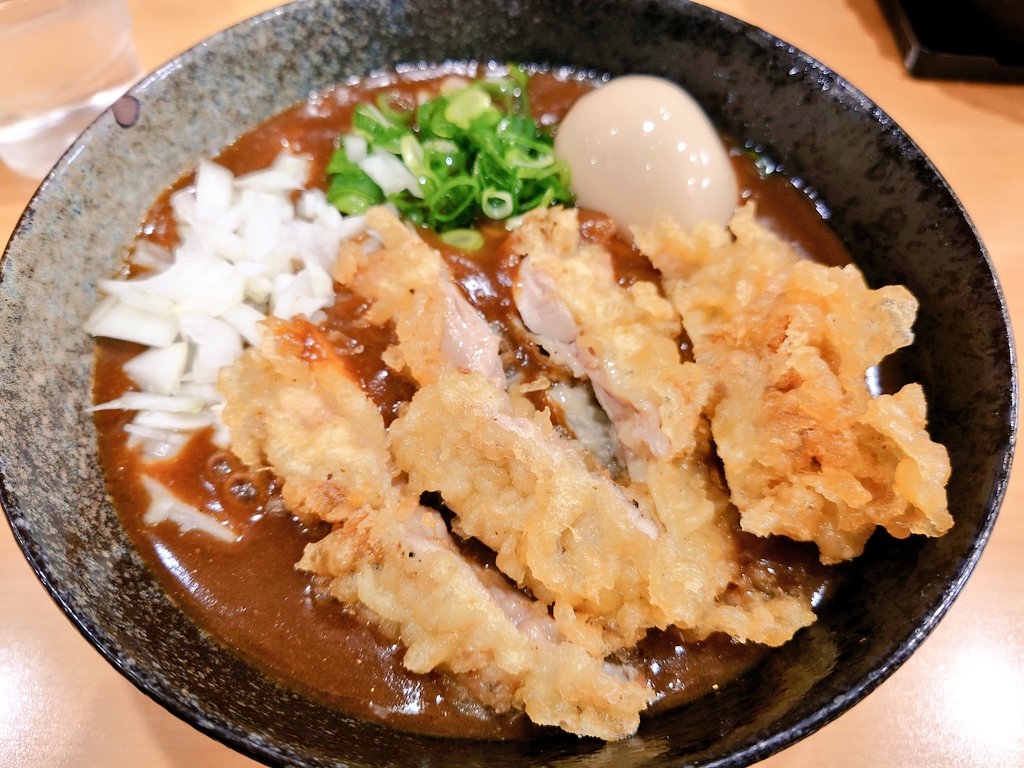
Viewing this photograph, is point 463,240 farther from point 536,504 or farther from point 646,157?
point 536,504

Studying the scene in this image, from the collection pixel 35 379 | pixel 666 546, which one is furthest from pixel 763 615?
pixel 35 379

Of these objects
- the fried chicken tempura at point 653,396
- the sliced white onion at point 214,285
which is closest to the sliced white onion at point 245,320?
the sliced white onion at point 214,285

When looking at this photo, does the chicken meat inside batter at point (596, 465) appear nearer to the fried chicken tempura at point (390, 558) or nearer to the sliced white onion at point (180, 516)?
the fried chicken tempura at point (390, 558)

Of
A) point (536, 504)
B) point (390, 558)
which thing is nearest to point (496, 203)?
point (536, 504)

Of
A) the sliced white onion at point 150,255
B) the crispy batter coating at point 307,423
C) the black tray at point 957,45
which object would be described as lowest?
the crispy batter coating at point 307,423

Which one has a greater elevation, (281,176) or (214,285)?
(281,176)

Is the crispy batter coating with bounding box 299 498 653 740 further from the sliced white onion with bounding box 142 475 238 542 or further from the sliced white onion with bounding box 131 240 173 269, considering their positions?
the sliced white onion with bounding box 131 240 173 269

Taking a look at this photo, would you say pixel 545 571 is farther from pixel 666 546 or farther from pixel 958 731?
pixel 958 731
